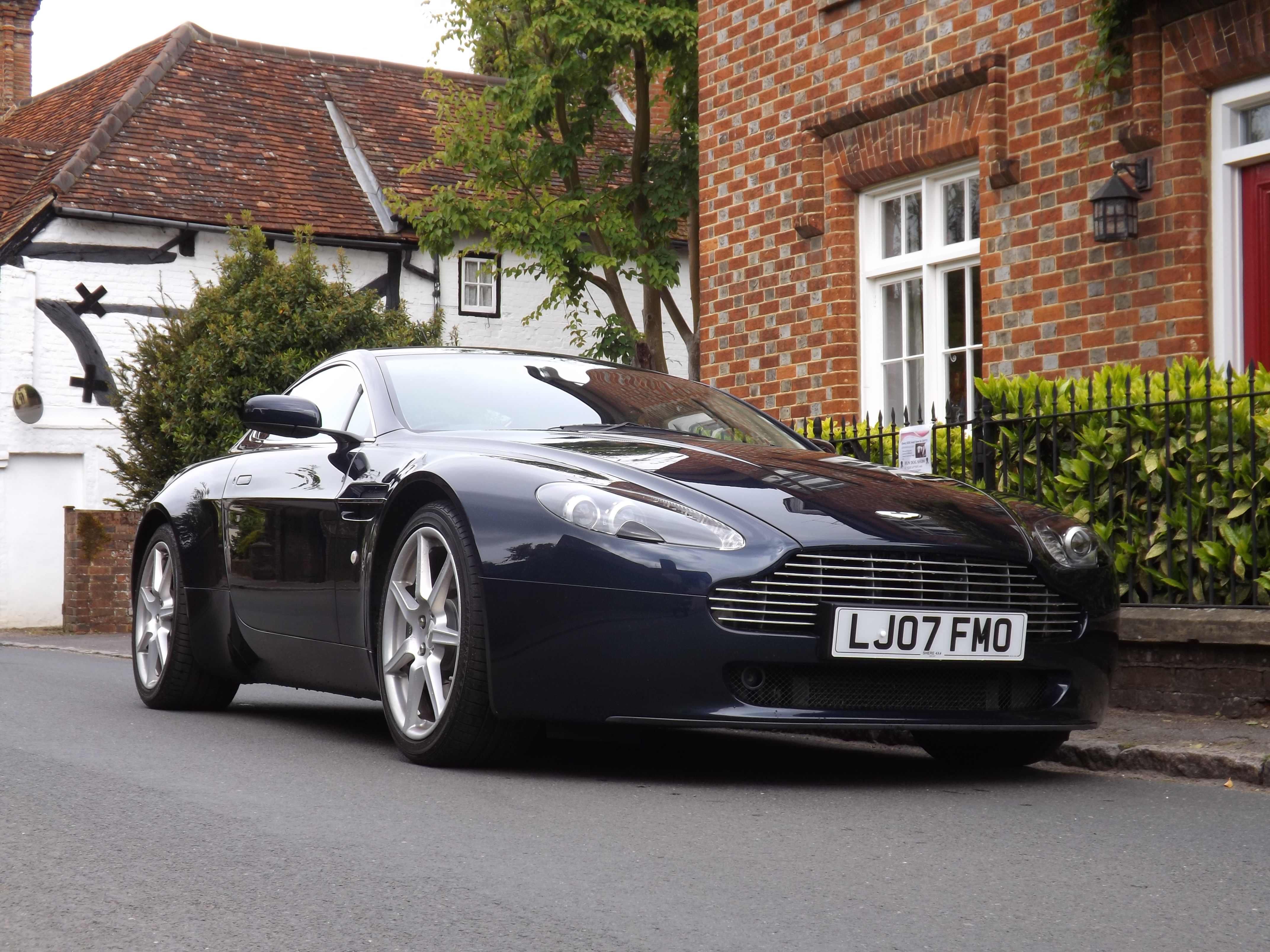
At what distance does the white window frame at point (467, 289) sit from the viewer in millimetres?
28484

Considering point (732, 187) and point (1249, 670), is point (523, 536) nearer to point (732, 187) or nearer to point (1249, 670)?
point (1249, 670)

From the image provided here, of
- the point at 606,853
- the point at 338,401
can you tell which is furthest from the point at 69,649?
the point at 606,853

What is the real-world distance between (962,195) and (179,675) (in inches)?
243

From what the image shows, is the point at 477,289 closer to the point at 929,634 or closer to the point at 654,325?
the point at 654,325

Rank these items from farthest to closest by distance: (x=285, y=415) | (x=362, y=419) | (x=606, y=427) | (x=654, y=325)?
(x=654, y=325), (x=362, y=419), (x=285, y=415), (x=606, y=427)

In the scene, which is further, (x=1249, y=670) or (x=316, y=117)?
(x=316, y=117)

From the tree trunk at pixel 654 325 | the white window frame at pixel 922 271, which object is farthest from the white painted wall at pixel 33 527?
the white window frame at pixel 922 271

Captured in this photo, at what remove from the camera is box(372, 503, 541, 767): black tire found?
16.0 ft

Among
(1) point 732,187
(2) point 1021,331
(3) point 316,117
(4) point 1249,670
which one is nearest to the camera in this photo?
(4) point 1249,670

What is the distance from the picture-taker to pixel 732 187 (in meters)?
13.0

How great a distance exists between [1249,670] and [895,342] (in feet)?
17.4

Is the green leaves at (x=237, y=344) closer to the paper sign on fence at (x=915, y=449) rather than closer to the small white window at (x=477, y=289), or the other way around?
the small white window at (x=477, y=289)

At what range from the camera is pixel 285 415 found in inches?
238

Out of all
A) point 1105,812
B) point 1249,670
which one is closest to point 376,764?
point 1105,812
